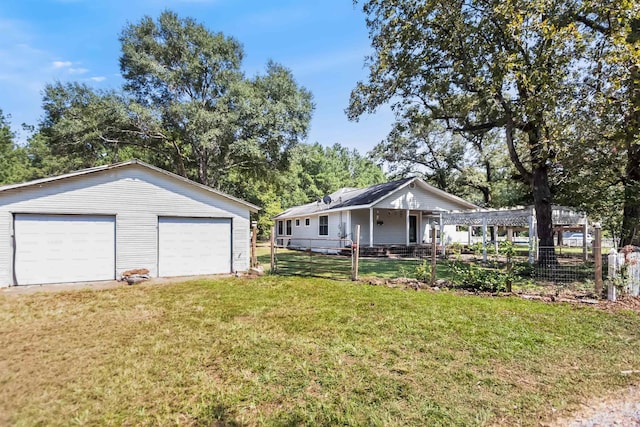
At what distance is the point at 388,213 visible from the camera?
20266 mm

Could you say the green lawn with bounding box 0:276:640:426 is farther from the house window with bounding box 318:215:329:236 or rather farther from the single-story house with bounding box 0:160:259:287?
the house window with bounding box 318:215:329:236

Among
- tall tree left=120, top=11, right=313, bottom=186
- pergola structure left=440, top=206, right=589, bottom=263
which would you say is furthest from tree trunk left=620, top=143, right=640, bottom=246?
tall tree left=120, top=11, right=313, bottom=186

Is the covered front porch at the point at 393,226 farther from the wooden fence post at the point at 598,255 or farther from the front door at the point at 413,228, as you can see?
the wooden fence post at the point at 598,255

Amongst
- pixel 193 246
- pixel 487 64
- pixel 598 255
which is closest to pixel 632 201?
pixel 598 255

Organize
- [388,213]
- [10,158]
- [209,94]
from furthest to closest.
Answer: [10,158], [209,94], [388,213]

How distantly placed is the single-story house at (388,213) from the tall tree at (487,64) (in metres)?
5.99

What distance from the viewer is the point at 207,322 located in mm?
5617

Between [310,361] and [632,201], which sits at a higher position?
[632,201]

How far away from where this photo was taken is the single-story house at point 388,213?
60.2 feet

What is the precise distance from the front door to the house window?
5505 mm

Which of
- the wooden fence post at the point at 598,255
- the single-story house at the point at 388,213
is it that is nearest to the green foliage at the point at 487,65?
the wooden fence post at the point at 598,255

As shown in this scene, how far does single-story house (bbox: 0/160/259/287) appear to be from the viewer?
880 centimetres

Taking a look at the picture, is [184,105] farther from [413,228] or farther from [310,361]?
[310,361]

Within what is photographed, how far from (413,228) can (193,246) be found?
14837mm
